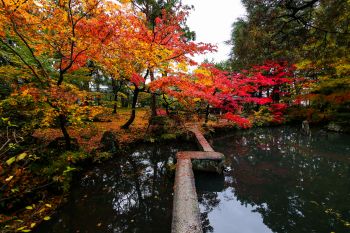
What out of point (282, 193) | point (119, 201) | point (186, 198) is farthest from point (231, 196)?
point (119, 201)

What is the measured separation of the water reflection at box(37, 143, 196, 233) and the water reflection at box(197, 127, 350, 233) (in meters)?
1.15

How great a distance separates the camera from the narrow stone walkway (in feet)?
12.3

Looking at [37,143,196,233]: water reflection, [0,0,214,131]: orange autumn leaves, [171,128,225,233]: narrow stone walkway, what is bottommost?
[37,143,196,233]: water reflection

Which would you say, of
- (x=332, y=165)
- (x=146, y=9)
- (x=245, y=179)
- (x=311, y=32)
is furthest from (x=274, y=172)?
(x=146, y=9)

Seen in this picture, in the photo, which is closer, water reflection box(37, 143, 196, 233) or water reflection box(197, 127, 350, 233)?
water reflection box(37, 143, 196, 233)

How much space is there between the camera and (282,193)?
5.91 meters

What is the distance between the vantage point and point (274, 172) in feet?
24.3

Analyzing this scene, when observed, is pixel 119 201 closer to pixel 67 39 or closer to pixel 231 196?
pixel 231 196

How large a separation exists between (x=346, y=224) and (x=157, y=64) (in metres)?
7.94

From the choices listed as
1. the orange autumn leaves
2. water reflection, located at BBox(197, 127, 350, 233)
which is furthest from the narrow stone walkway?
the orange autumn leaves

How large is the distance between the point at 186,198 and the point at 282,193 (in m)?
2.99

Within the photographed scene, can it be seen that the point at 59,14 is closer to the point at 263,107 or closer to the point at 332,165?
the point at 332,165

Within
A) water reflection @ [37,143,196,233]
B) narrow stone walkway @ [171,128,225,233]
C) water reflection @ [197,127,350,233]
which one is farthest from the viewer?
water reflection @ [197,127,350,233]

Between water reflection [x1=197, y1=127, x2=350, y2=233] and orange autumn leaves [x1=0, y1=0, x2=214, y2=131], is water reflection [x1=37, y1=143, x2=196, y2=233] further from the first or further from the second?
orange autumn leaves [x1=0, y1=0, x2=214, y2=131]
